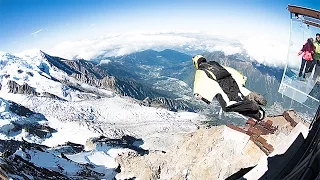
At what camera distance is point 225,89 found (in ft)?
10.8

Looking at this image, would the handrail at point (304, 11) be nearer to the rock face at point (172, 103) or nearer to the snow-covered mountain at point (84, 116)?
the rock face at point (172, 103)

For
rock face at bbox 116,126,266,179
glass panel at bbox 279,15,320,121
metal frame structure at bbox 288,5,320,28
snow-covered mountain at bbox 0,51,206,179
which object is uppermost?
metal frame structure at bbox 288,5,320,28

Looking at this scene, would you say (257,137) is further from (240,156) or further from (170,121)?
(170,121)

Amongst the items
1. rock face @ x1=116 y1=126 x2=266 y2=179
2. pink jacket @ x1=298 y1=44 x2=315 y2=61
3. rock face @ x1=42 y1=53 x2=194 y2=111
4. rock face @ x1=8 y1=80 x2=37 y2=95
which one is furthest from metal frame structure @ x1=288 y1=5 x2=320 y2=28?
Result: rock face @ x1=8 y1=80 x2=37 y2=95

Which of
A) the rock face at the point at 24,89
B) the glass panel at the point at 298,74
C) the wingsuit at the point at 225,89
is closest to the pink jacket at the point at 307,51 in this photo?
the glass panel at the point at 298,74

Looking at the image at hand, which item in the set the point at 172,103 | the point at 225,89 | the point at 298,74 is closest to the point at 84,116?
the point at 172,103

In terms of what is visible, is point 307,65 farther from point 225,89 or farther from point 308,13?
point 225,89

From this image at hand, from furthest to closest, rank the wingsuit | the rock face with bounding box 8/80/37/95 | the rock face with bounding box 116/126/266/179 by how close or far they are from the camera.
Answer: the rock face with bounding box 8/80/37/95
the rock face with bounding box 116/126/266/179
the wingsuit

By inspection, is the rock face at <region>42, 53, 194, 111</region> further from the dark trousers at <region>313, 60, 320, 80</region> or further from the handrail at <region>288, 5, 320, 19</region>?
the handrail at <region>288, 5, 320, 19</region>

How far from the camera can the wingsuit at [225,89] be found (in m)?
3.27

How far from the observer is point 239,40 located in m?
6.95

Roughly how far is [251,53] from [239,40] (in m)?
0.52

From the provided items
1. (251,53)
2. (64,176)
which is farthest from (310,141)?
(64,176)

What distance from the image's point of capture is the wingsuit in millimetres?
3268
